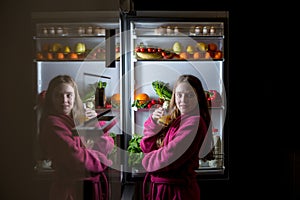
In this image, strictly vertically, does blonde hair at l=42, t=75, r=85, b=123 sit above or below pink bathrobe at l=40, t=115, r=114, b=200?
above

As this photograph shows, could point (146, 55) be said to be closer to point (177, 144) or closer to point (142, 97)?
point (142, 97)

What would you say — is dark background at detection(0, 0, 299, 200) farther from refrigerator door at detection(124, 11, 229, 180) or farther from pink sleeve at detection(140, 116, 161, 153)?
pink sleeve at detection(140, 116, 161, 153)

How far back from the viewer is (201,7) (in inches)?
82.6

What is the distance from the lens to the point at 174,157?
6.02 feet

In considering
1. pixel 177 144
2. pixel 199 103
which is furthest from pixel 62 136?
pixel 199 103

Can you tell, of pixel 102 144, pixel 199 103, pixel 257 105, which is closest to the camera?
pixel 102 144

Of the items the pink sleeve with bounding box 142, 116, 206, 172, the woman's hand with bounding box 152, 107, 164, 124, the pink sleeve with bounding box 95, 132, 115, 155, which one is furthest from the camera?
the woman's hand with bounding box 152, 107, 164, 124

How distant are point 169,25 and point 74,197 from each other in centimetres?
194

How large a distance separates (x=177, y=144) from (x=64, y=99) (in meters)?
1.65

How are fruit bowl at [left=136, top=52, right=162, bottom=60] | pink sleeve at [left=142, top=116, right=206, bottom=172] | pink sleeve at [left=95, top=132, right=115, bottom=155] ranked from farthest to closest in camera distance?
fruit bowl at [left=136, top=52, right=162, bottom=60]
pink sleeve at [left=142, top=116, right=206, bottom=172]
pink sleeve at [left=95, top=132, right=115, bottom=155]

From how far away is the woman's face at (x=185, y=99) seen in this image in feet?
6.19

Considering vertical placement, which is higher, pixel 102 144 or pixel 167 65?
pixel 167 65

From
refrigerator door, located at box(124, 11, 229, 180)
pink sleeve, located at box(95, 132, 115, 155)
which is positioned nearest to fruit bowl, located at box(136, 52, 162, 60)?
refrigerator door, located at box(124, 11, 229, 180)

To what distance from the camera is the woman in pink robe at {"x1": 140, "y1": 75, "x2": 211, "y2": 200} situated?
1.84 metres
